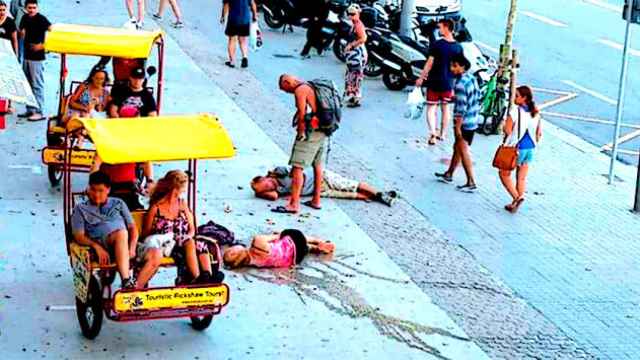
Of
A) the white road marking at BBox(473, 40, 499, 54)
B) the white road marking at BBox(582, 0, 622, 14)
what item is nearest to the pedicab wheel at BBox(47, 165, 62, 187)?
the white road marking at BBox(473, 40, 499, 54)

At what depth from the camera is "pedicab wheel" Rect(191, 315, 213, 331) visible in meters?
10.7

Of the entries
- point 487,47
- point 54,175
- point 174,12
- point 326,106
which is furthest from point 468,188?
point 174,12

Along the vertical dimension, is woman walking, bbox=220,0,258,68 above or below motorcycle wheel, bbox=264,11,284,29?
above

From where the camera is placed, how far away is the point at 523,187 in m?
15.3

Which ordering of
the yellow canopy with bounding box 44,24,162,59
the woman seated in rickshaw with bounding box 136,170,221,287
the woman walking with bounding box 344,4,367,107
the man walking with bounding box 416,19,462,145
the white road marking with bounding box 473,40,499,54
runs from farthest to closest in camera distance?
the white road marking with bounding box 473,40,499,54 → the woman walking with bounding box 344,4,367,107 → the man walking with bounding box 416,19,462,145 → the yellow canopy with bounding box 44,24,162,59 → the woman seated in rickshaw with bounding box 136,170,221,287

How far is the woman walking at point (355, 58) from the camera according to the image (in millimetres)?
19859

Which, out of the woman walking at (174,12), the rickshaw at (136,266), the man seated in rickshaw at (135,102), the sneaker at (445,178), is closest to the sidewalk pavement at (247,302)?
the rickshaw at (136,266)

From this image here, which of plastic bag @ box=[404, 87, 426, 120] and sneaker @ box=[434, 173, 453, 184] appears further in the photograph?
plastic bag @ box=[404, 87, 426, 120]

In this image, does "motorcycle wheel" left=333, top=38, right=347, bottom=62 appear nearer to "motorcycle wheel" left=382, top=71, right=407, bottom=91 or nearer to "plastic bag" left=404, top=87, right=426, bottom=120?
"motorcycle wheel" left=382, top=71, right=407, bottom=91

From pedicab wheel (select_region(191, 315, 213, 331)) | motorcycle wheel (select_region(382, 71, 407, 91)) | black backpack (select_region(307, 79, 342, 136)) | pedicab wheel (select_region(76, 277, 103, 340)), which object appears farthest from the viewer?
motorcycle wheel (select_region(382, 71, 407, 91))

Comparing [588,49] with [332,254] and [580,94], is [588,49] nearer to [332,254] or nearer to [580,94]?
[580,94]

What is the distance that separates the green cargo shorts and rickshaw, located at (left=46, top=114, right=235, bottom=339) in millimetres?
3330

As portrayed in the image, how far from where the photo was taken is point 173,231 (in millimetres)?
10609

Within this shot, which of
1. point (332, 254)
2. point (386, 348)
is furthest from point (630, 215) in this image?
point (386, 348)
